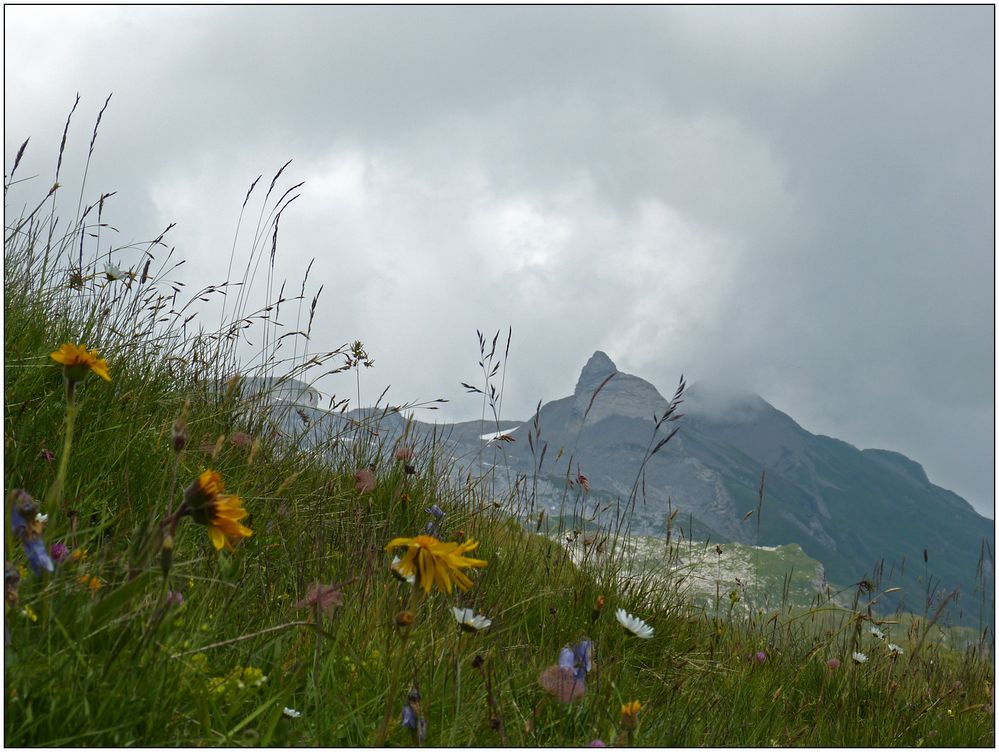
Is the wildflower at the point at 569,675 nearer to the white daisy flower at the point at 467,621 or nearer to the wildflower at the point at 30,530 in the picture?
the white daisy flower at the point at 467,621

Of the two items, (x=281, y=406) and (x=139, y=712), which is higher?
(x=281, y=406)

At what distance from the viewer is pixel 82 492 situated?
250 centimetres

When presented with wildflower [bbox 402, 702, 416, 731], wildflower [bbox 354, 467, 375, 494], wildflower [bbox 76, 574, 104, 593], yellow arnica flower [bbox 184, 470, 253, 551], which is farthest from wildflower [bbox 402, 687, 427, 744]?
wildflower [bbox 354, 467, 375, 494]

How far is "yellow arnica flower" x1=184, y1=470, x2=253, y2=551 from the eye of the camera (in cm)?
140

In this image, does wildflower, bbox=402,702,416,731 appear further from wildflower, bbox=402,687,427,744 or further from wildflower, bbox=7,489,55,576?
wildflower, bbox=7,489,55,576

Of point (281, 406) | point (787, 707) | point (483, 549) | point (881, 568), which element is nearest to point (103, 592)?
point (483, 549)

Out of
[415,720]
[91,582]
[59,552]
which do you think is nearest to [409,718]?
[415,720]

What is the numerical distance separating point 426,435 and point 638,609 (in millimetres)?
1938

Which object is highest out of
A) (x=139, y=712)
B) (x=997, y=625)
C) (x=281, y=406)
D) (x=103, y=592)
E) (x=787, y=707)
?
(x=281, y=406)

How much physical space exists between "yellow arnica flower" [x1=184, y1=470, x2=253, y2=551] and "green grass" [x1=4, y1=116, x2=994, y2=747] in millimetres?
99

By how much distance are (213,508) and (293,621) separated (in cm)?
61

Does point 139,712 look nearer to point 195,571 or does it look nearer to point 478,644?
point 195,571

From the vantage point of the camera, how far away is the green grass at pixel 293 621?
4.99 feet

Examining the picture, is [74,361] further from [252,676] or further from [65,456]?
[252,676]
